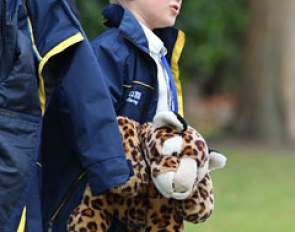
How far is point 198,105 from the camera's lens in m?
39.5

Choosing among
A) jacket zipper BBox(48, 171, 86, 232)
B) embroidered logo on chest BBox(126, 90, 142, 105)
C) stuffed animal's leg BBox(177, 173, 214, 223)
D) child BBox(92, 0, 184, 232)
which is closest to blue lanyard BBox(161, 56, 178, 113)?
child BBox(92, 0, 184, 232)

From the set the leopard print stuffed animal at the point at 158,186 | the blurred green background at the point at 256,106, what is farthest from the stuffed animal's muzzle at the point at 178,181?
the blurred green background at the point at 256,106

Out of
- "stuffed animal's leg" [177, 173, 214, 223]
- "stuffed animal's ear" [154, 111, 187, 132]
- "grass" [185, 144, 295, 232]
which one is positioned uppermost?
"stuffed animal's ear" [154, 111, 187, 132]

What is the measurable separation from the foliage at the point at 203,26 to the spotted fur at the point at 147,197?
8794 mm

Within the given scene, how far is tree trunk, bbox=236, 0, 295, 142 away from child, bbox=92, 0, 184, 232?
480 inches

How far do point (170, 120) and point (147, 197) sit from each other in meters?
0.35

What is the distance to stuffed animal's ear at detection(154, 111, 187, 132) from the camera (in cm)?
351

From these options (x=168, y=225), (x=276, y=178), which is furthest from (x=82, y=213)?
(x=276, y=178)

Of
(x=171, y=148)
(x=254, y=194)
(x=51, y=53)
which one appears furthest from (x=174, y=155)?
(x=254, y=194)

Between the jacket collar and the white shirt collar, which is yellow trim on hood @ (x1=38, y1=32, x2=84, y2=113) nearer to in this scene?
the jacket collar

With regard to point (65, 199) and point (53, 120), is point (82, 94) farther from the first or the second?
point (65, 199)

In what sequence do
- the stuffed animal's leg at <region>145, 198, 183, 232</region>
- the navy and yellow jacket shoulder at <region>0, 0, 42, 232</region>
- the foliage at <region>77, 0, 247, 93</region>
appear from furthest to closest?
the foliage at <region>77, 0, 247, 93</region> < the stuffed animal's leg at <region>145, 198, 183, 232</region> < the navy and yellow jacket shoulder at <region>0, 0, 42, 232</region>

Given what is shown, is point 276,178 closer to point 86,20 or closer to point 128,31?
point 86,20

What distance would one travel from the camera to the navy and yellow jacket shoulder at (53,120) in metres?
3.26
